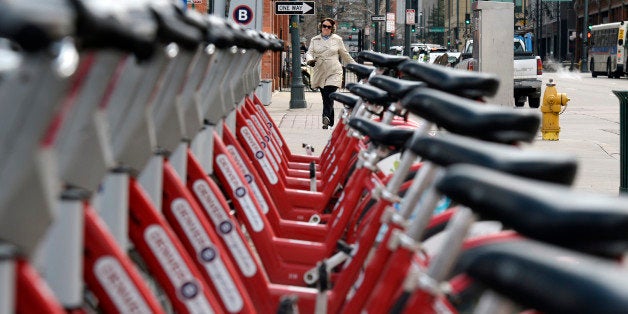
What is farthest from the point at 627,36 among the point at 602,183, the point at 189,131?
the point at 189,131

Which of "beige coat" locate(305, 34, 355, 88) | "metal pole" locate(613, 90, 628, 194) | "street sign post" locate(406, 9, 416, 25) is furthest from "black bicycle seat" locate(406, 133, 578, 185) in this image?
"street sign post" locate(406, 9, 416, 25)

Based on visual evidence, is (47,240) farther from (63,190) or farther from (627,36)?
(627,36)

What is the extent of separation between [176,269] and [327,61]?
14653 mm

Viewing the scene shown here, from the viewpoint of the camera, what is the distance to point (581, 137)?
746 inches

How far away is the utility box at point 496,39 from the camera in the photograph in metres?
16.6

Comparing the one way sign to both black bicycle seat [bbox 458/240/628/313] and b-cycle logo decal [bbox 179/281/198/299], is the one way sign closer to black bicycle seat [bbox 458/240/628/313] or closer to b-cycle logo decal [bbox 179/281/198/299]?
b-cycle logo decal [bbox 179/281/198/299]

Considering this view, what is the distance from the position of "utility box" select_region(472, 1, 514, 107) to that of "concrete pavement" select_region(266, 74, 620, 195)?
1.04 metres

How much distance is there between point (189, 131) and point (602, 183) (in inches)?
330

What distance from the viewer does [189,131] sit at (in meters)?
4.34

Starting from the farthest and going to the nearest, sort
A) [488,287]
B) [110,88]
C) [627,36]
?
[627,36], [110,88], [488,287]

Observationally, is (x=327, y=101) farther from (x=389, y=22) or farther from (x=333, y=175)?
(x=389, y=22)

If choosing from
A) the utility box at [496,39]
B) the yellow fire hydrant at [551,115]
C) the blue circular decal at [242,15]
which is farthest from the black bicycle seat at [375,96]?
the yellow fire hydrant at [551,115]

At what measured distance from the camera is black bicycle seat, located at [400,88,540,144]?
2.59 meters

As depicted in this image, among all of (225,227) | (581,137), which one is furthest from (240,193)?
(581,137)
